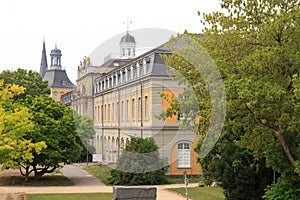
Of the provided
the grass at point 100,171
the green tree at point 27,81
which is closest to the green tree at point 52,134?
the grass at point 100,171

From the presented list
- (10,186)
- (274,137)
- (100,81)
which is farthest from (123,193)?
(10,186)

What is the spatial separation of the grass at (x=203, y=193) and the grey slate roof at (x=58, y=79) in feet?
277

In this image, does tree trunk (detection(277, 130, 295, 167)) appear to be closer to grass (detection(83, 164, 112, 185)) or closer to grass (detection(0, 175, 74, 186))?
grass (detection(83, 164, 112, 185))

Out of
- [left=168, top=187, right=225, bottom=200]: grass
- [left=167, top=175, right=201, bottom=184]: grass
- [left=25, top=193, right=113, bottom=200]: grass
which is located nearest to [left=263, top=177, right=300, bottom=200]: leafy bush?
[left=168, top=187, right=225, bottom=200]: grass

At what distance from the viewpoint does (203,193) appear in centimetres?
2739

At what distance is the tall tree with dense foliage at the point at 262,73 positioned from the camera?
15.8 metres

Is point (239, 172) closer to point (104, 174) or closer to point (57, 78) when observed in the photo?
point (104, 174)

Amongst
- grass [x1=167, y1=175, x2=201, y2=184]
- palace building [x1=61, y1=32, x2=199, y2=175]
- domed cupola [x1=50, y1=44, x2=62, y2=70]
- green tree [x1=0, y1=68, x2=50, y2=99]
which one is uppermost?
domed cupola [x1=50, y1=44, x2=62, y2=70]

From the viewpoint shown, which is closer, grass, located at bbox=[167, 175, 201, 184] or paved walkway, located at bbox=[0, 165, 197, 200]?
paved walkway, located at bbox=[0, 165, 197, 200]

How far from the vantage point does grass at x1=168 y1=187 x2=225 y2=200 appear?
25.8m

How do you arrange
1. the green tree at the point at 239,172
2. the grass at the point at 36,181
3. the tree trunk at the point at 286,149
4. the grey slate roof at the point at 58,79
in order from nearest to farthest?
the tree trunk at the point at 286,149, the green tree at the point at 239,172, the grass at the point at 36,181, the grey slate roof at the point at 58,79

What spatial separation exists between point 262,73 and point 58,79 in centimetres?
9934

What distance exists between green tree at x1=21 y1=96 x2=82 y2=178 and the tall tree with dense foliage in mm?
16463

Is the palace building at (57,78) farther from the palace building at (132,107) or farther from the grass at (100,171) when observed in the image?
the palace building at (132,107)
